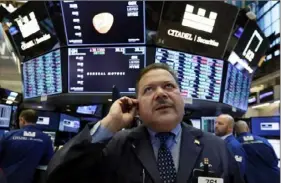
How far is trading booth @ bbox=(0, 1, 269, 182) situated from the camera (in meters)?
3.61

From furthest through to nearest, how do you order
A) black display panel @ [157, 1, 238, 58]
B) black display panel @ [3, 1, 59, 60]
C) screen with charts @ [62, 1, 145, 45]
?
black display panel @ [3, 1, 59, 60] < black display panel @ [157, 1, 238, 58] < screen with charts @ [62, 1, 145, 45]

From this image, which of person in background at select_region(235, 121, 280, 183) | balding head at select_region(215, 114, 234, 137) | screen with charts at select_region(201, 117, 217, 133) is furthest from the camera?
screen with charts at select_region(201, 117, 217, 133)

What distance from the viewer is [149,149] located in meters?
1.54

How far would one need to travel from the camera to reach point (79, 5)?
359 cm

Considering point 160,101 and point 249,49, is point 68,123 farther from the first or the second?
point 160,101

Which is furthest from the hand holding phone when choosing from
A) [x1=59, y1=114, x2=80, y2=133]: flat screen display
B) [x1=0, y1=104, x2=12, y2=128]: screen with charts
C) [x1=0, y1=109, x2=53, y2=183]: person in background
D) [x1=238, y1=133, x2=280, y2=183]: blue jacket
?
[x1=59, y1=114, x2=80, y2=133]: flat screen display

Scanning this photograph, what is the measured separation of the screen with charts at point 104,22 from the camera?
3539 millimetres

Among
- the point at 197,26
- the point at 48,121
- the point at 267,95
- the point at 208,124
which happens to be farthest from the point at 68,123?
the point at 267,95

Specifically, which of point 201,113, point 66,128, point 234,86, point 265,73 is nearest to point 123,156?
point 234,86

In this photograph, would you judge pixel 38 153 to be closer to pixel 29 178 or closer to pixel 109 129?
pixel 29 178

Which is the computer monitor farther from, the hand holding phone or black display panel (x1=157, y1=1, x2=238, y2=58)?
the hand holding phone

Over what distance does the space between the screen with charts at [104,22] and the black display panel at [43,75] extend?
0.34 metres

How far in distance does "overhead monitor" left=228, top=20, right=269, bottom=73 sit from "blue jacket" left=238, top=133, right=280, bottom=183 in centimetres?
90

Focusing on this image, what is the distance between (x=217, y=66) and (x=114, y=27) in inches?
50.4
